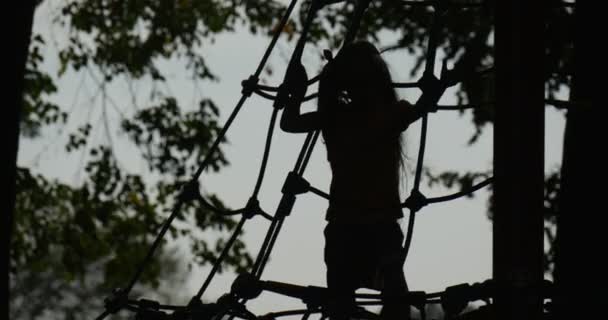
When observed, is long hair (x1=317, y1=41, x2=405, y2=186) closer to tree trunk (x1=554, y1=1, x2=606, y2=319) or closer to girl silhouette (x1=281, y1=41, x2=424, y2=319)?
girl silhouette (x1=281, y1=41, x2=424, y2=319)

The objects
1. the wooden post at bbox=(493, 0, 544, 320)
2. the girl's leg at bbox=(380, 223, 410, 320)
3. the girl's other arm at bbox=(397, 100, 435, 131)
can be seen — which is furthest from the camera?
the girl's other arm at bbox=(397, 100, 435, 131)

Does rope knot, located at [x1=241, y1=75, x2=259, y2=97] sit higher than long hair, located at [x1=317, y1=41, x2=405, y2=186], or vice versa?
rope knot, located at [x1=241, y1=75, x2=259, y2=97]

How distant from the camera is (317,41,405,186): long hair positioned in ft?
12.0

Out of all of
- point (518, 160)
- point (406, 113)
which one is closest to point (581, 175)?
point (406, 113)

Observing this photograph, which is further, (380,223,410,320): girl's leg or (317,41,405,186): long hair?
(317,41,405,186): long hair

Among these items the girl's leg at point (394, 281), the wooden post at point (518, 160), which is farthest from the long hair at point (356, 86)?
the wooden post at point (518, 160)

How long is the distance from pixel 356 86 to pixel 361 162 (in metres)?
0.26

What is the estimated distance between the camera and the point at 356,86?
370 centimetres

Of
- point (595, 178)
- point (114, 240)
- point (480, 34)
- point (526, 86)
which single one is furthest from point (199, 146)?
point (526, 86)

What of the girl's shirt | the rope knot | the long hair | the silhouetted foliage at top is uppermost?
the silhouetted foliage at top

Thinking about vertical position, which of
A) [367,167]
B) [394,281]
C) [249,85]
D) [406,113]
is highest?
[249,85]

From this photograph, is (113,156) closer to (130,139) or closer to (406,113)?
(130,139)

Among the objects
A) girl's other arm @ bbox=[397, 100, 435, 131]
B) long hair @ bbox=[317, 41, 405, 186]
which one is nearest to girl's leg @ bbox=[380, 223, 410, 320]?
long hair @ bbox=[317, 41, 405, 186]

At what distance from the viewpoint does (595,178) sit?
13.0 ft
